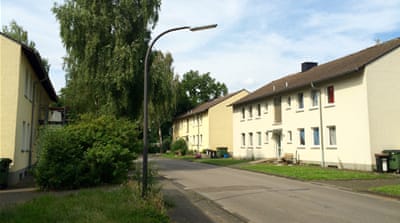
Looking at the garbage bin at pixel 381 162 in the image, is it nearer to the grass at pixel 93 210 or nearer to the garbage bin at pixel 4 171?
the grass at pixel 93 210

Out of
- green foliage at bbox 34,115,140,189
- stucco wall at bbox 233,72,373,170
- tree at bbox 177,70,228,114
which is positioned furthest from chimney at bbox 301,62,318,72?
tree at bbox 177,70,228,114

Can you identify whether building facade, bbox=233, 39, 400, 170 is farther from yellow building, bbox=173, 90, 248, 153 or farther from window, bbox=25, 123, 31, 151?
window, bbox=25, 123, 31, 151

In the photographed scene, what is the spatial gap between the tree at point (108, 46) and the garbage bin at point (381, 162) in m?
14.8

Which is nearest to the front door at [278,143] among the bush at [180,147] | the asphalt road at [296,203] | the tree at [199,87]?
the asphalt road at [296,203]

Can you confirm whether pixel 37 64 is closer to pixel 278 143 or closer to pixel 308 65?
pixel 278 143

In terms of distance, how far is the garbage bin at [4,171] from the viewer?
14.9 meters

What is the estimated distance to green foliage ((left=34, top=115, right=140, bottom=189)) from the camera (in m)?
14.8

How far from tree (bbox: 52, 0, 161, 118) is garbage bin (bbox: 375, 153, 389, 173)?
14.8 metres

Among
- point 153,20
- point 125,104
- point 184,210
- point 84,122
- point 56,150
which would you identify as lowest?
point 184,210

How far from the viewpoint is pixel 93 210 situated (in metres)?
8.77

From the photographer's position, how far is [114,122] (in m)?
17.4

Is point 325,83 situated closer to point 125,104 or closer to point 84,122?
point 125,104

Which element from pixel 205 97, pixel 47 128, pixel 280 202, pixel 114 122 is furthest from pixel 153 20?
pixel 205 97

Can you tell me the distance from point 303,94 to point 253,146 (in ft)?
32.6
